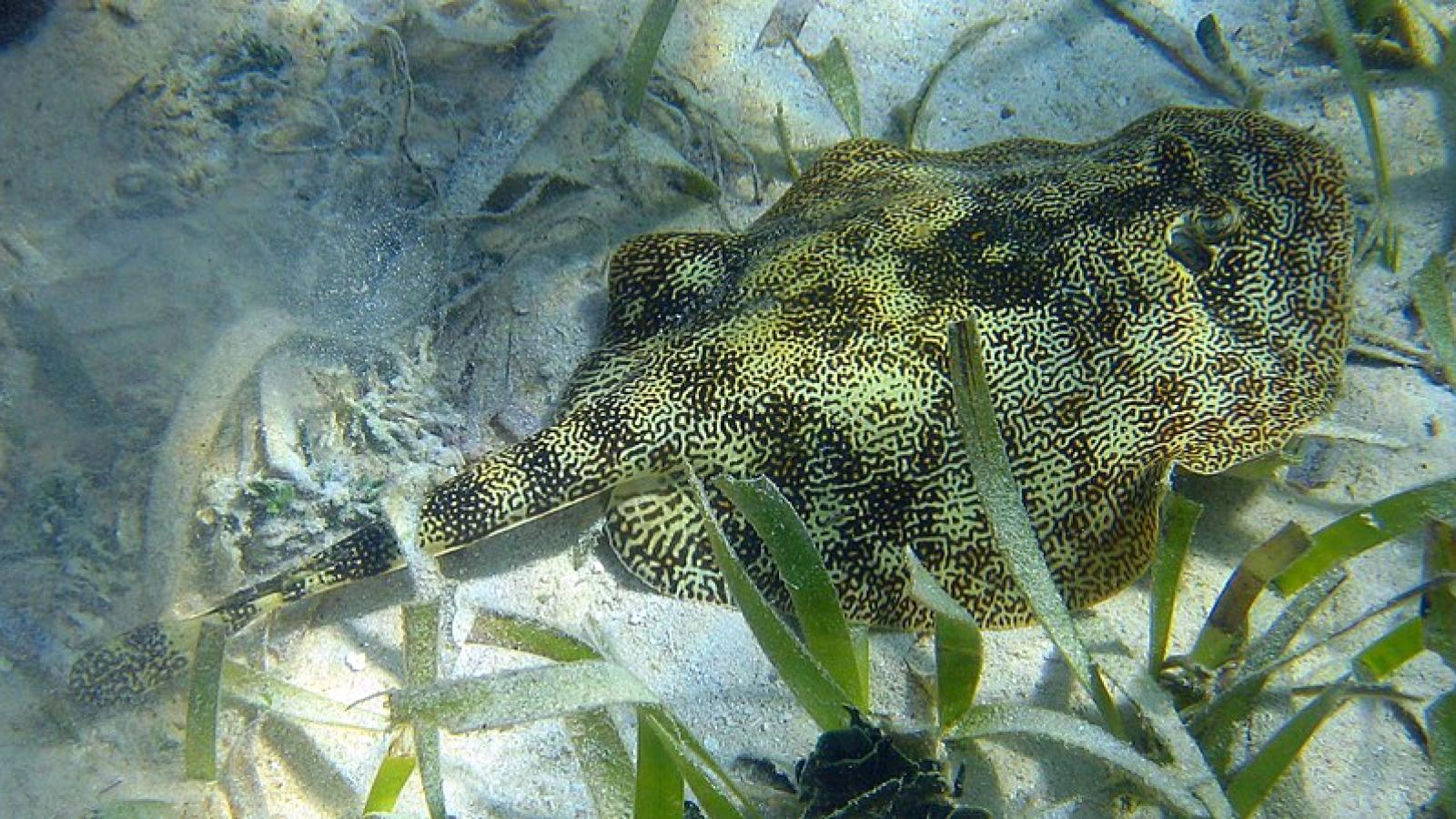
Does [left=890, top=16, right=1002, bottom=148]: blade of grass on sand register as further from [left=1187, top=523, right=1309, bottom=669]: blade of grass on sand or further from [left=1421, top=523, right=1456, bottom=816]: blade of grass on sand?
[left=1421, top=523, right=1456, bottom=816]: blade of grass on sand

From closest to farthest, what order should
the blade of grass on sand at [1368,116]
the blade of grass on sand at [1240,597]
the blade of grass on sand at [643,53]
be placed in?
the blade of grass on sand at [1240,597] → the blade of grass on sand at [1368,116] → the blade of grass on sand at [643,53]

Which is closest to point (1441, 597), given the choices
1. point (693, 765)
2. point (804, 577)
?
point (804, 577)

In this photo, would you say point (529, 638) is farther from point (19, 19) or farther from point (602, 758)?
point (19, 19)

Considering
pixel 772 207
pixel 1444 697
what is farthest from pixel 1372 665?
pixel 772 207

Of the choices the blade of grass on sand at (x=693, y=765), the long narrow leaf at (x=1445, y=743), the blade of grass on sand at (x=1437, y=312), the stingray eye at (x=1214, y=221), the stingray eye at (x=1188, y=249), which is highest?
the stingray eye at (x=1214, y=221)

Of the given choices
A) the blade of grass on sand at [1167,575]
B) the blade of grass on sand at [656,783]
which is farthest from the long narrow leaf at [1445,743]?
the blade of grass on sand at [656,783]

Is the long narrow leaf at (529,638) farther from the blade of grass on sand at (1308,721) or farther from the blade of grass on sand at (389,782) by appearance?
the blade of grass on sand at (1308,721)
